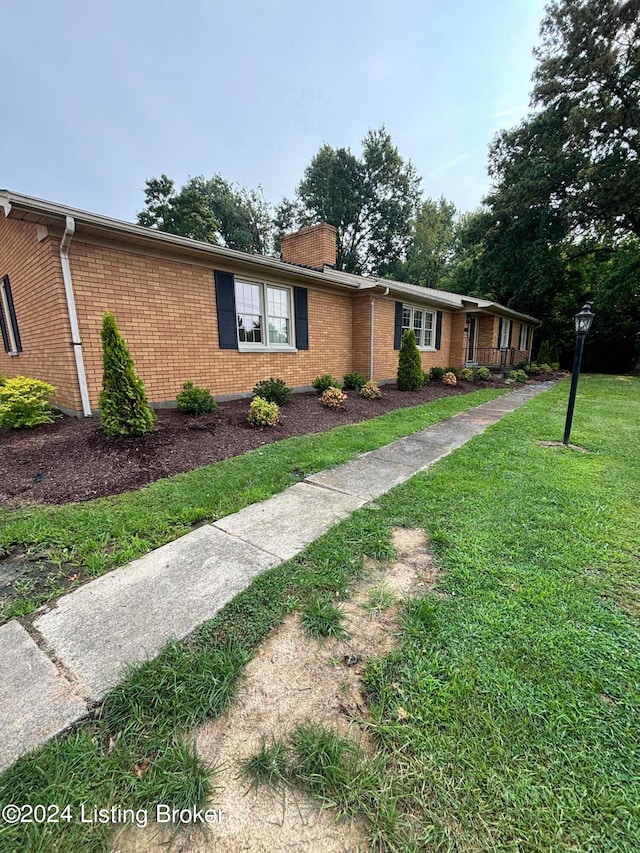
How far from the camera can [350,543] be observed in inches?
Answer: 99.4

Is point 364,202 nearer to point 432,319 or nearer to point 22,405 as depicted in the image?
point 432,319

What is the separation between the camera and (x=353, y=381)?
30.7 feet

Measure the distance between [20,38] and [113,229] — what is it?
657 cm

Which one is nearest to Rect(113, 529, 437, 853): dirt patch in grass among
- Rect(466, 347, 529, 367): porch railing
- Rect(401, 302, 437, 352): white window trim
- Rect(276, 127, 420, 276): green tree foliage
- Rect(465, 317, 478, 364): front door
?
Rect(401, 302, 437, 352): white window trim

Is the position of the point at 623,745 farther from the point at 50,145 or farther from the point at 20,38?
the point at 50,145

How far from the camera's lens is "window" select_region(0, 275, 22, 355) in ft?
23.5

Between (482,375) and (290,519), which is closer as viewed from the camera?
(290,519)

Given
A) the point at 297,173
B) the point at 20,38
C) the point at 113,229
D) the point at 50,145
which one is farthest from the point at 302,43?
the point at 297,173

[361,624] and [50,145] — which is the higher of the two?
[50,145]

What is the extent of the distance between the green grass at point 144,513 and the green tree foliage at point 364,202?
84.3ft

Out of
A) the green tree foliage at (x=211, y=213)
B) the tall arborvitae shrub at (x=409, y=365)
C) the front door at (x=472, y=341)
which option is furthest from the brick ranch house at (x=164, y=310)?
the green tree foliage at (x=211, y=213)

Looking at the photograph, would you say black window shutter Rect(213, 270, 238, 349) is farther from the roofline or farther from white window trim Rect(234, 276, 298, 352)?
the roofline

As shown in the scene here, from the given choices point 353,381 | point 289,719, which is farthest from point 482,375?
point 289,719

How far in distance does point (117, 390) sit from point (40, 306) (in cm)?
290
